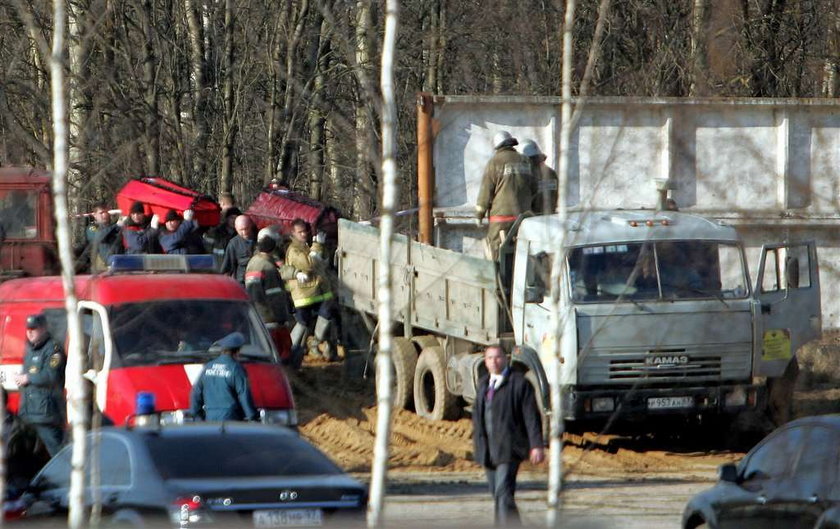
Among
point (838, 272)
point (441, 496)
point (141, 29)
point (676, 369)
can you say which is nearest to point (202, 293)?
point (441, 496)

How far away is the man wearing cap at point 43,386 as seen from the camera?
40.1ft

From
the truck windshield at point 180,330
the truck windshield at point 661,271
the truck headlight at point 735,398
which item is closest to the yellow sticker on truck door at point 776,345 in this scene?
the truck headlight at point 735,398

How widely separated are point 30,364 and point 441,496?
13.0 ft

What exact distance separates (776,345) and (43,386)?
746 cm

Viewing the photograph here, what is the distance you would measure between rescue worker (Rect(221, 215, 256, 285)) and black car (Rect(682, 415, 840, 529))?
940 centimetres

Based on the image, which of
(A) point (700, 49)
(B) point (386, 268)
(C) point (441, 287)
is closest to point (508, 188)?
(C) point (441, 287)

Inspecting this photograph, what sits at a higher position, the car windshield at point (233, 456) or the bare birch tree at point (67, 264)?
the bare birch tree at point (67, 264)

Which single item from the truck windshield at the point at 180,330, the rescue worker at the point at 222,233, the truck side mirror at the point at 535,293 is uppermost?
the rescue worker at the point at 222,233

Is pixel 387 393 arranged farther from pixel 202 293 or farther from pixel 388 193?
pixel 202 293

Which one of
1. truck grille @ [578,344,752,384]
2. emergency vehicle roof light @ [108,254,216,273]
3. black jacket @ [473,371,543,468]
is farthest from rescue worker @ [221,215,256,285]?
black jacket @ [473,371,543,468]

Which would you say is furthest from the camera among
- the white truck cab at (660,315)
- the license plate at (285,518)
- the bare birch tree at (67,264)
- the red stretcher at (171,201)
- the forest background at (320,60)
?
the forest background at (320,60)

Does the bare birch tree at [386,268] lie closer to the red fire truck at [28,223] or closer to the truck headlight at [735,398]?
the truck headlight at [735,398]

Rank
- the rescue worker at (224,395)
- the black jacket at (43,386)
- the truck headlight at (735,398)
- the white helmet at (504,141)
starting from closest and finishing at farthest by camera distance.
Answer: the rescue worker at (224,395)
the black jacket at (43,386)
the truck headlight at (735,398)
the white helmet at (504,141)

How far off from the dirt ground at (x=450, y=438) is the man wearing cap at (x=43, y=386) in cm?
296
